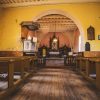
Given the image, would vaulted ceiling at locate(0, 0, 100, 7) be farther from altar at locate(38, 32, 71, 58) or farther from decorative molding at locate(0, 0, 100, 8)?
altar at locate(38, 32, 71, 58)

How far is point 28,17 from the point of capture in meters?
10.8

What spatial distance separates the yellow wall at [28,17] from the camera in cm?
1031

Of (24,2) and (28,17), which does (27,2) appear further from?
(28,17)

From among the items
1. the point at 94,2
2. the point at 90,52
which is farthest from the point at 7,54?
the point at 94,2

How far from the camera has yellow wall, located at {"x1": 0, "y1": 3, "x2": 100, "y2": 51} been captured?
1031 centimetres

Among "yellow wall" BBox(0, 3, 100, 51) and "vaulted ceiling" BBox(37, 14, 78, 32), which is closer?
"yellow wall" BBox(0, 3, 100, 51)

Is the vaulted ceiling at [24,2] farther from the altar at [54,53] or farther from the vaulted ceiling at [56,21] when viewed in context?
the altar at [54,53]

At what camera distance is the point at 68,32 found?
22.2 meters

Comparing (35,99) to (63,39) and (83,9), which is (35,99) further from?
(63,39)

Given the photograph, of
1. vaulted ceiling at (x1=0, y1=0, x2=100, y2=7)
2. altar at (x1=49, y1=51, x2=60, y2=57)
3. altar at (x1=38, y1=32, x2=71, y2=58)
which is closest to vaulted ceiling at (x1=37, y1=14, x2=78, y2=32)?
vaulted ceiling at (x1=0, y1=0, x2=100, y2=7)

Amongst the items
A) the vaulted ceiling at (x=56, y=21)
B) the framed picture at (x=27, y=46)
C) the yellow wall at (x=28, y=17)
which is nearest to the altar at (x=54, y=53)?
the vaulted ceiling at (x=56, y=21)

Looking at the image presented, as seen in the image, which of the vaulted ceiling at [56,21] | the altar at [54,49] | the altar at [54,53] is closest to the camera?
the vaulted ceiling at [56,21]

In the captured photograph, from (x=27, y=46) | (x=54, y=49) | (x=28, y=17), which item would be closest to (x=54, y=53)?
(x=54, y=49)

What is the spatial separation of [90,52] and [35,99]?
6778mm
